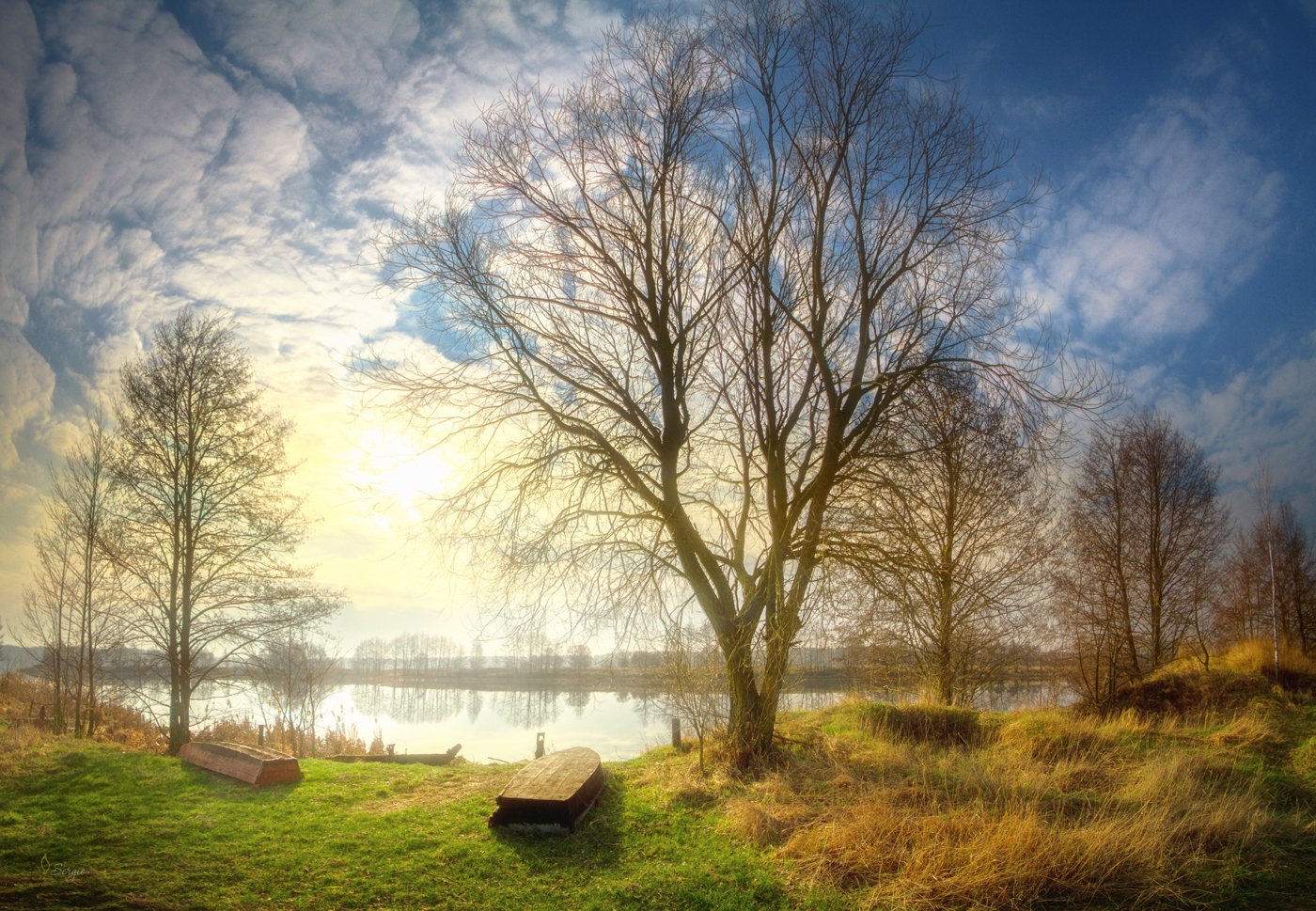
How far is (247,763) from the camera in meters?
8.88

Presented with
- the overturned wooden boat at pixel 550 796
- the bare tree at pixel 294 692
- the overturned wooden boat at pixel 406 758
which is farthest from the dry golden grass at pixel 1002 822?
the bare tree at pixel 294 692

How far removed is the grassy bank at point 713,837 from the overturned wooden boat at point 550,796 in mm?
225

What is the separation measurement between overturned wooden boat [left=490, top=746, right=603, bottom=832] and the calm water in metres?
2.40

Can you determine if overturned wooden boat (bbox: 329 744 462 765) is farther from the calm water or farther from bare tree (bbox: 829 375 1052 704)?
bare tree (bbox: 829 375 1052 704)

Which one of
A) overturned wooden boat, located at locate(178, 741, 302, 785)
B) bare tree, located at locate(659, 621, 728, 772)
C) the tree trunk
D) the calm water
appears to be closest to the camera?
overturned wooden boat, located at locate(178, 741, 302, 785)

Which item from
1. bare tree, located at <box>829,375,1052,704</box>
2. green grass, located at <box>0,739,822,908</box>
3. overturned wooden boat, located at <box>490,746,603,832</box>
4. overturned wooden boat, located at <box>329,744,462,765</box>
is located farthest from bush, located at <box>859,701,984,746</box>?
overturned wooden boat, located at <box>329,744,462,765</box>

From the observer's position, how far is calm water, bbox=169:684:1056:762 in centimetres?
1625

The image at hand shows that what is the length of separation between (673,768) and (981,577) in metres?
9.29

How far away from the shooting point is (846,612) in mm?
10828

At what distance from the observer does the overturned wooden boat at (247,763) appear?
866cm

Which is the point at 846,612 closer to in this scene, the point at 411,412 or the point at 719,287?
the point at 719,287

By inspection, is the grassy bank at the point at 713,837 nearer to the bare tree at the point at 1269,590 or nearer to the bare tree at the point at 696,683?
the bare tree at the point at 696,683

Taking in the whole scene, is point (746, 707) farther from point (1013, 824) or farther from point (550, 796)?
point (1013, 824)

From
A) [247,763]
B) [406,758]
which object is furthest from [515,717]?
[247,763]
